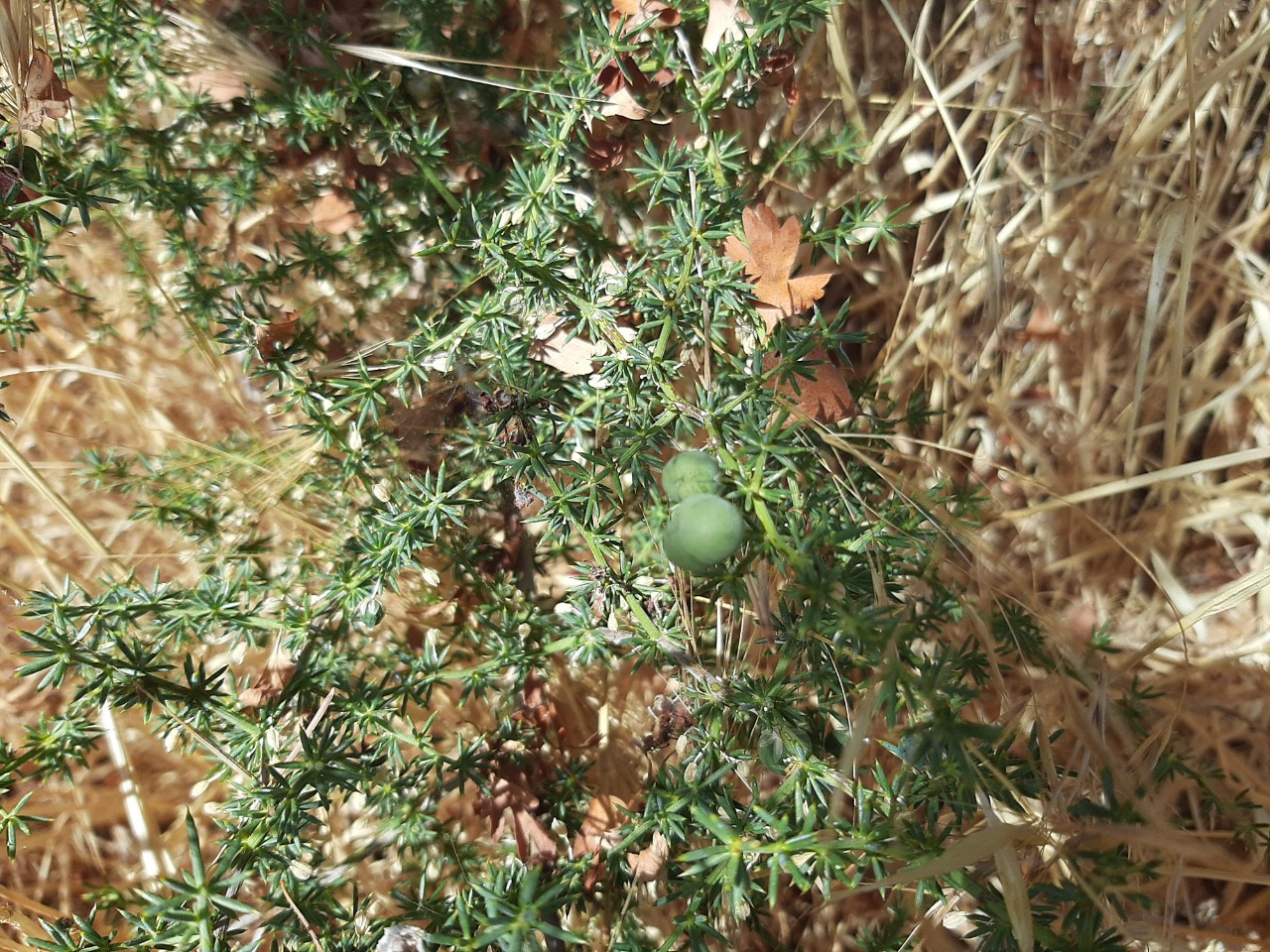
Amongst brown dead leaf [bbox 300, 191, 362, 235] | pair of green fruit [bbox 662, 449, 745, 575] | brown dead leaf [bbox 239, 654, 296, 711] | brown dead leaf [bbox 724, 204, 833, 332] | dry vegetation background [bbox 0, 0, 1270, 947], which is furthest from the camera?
dry vegetation background [bbox 0, 0, 1270, 947]

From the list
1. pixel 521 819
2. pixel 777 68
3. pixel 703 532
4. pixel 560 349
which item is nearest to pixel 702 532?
pixel 703 532

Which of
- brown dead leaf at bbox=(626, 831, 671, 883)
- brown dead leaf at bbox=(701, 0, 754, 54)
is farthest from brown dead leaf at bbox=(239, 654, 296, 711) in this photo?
brown dead leaf at bbox=(701, 0, 754, 54)

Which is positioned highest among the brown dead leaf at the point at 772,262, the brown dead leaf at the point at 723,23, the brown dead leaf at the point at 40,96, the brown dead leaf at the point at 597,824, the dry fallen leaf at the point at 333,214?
the brown dead leaf at the point at 723,23

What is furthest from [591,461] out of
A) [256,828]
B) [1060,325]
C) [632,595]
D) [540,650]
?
[1060,325]

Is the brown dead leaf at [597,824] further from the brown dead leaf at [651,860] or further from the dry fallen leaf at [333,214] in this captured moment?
the dry fallen leaf at [333,214]

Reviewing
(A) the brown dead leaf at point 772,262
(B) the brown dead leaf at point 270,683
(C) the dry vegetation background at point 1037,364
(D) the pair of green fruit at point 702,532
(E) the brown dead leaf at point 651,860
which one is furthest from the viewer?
(C) the dry vegetation background at point 1037,364

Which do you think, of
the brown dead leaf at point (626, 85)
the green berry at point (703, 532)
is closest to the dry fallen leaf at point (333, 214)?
the brown dead leaf at point (626, 85)

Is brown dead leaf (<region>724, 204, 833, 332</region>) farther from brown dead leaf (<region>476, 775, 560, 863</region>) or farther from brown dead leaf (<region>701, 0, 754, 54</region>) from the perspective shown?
brown dead leaf (<region>476, 775, 560, 863</region>)
